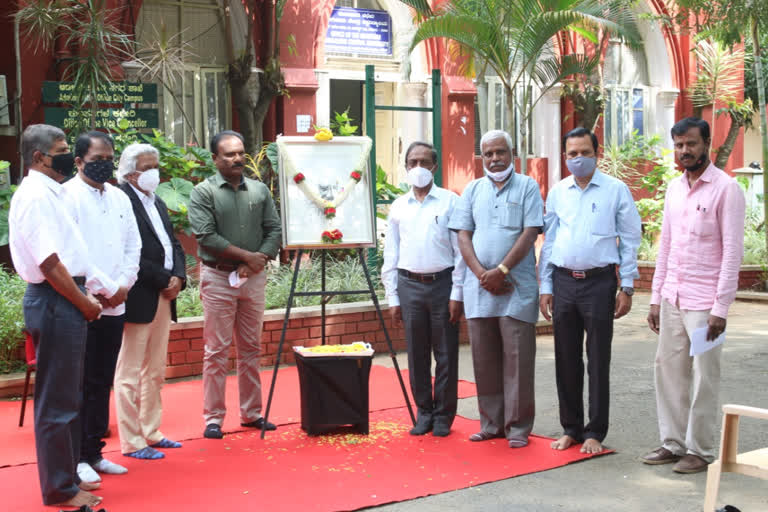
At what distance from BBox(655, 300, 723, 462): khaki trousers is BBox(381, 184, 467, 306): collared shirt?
4.51 feet

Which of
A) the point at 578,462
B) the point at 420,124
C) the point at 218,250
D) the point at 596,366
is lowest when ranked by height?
the point at 578,462

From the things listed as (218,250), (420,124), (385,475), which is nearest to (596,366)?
(385,475)

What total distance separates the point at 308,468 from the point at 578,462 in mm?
1586

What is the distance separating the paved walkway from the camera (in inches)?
183

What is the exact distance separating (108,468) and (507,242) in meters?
2.74

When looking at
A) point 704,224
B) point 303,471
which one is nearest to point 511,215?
point 704,224

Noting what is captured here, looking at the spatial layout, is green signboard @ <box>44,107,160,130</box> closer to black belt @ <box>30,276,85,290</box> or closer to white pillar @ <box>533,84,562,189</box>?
black belt @ <box>30,276,85,290</box>

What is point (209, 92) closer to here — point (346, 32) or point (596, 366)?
point (346, 32)

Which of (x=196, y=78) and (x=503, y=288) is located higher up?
(x=196, y=78)

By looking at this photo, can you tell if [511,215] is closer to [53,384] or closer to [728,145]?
[53,384]

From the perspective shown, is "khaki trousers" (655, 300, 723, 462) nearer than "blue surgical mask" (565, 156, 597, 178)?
Yes

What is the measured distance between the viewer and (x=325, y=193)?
6.46 metres

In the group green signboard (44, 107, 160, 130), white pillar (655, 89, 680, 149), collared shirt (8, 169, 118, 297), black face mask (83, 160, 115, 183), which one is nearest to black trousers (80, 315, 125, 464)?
collared shirt (8, 169, 118, 297)

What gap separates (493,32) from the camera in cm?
1056
